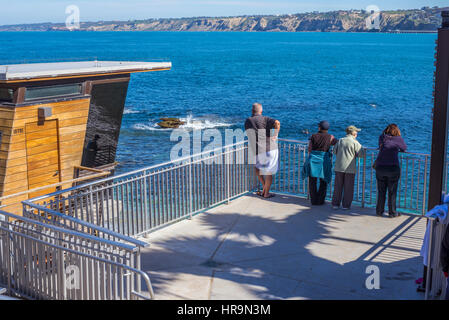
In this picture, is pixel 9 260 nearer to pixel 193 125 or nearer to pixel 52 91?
pixel 52 91

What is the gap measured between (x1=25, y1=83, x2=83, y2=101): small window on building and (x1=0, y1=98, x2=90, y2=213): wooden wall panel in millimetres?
159

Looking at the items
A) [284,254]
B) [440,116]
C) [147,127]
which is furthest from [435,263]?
→ [147,127]

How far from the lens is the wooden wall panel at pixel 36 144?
372 inches

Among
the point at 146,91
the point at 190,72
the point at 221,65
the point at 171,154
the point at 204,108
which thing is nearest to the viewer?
the point at 171,154

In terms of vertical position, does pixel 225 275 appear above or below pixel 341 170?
below

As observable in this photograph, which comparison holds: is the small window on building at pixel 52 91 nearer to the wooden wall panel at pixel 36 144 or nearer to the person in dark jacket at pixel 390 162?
the wooden wall panel at pixel 36 144

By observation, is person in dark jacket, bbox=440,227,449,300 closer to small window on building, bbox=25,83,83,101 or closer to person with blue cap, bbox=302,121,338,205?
person with blue cap, bbox=302,121,338,205

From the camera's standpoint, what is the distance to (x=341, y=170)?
9.84 metres

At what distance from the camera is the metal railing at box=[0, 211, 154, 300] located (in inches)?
223

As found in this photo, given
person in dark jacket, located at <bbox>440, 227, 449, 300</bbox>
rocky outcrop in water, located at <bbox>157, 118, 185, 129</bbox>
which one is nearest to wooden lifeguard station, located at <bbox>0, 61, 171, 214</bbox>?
person in dark jacket, located at <bbox>440, 227, 449, 300</bbox>

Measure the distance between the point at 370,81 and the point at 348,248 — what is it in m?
80.4

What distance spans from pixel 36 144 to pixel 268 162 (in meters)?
4.33
